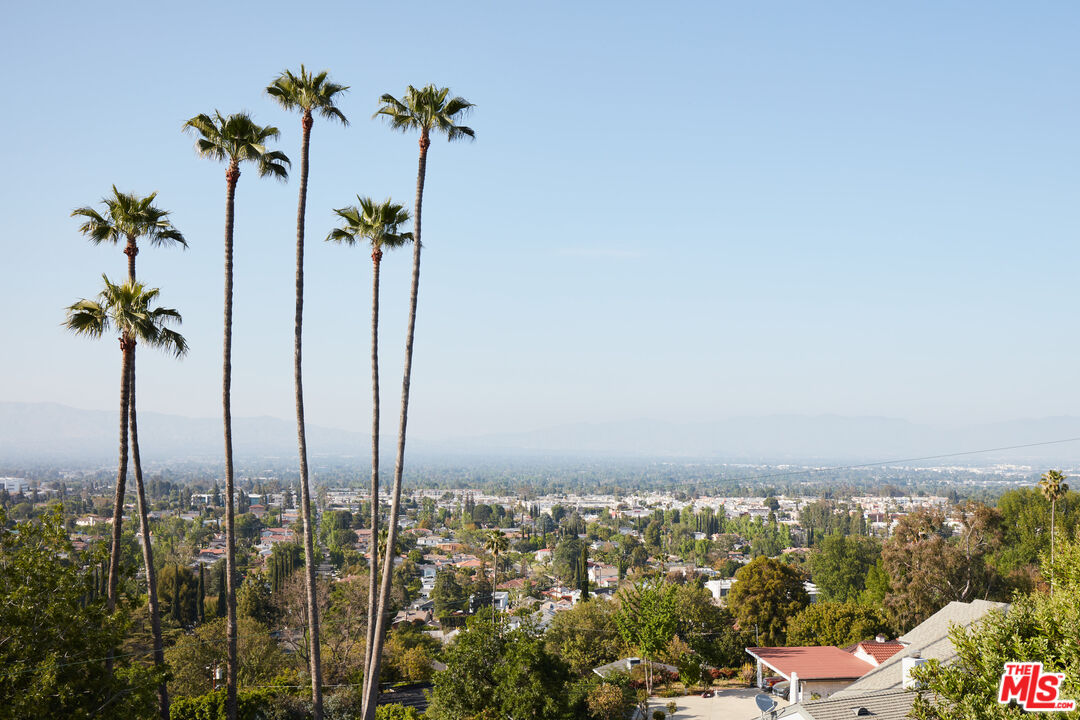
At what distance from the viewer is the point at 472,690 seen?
19.6 metres

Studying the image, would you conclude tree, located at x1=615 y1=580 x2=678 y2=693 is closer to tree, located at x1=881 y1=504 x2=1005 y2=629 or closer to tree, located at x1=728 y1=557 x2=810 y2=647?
tree, located at x1=728 y1=557 x2=810 y2=647

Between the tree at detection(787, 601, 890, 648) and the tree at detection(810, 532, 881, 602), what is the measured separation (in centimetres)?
2177

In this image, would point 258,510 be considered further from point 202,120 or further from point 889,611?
point 202,120

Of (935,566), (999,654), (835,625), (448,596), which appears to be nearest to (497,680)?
(999,654)

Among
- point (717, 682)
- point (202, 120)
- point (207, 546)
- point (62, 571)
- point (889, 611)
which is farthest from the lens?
point (207, 546)

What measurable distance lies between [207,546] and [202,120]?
103 m

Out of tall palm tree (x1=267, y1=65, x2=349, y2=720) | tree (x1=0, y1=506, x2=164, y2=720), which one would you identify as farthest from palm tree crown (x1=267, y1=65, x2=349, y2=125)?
tree (x1=0, y1=506, x2=164, y2=720)

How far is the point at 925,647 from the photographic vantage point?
24500 mm

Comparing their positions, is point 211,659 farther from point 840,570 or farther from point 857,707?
point 840,570

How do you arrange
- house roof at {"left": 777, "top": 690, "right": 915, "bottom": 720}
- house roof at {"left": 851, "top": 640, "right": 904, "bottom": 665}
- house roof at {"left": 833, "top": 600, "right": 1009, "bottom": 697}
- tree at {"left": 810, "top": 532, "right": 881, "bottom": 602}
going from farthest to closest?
tree at {"left": 810, "top": 532, "right": 881, "bottom": 602} < house roof at {"left": 851, "top": 640, "right": 904, "bottom": 665} < house roof at {"left": 833, "top": 600, "right": 1009, "bottom": 697} < house roof at {"left": 777, "top": 690, "right": 915, "bottom": 720}

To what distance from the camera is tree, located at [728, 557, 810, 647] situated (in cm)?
3862

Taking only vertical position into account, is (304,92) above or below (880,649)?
above

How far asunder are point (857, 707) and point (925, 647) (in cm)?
872

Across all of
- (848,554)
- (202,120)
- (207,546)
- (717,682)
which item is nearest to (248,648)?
(717,682)
